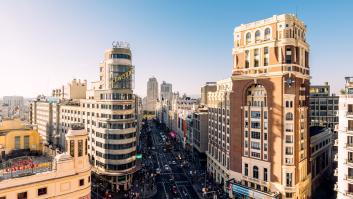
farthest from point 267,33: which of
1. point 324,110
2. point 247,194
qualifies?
point 324,110

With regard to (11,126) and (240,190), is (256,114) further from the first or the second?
(11,126)

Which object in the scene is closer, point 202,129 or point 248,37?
point 248,37

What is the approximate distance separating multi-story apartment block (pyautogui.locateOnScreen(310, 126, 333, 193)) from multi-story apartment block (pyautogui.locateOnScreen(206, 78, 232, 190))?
27.7 metres

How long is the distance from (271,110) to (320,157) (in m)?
36.4

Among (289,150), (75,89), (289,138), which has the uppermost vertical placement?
(75,89)

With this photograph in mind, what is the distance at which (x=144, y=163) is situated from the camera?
121 m

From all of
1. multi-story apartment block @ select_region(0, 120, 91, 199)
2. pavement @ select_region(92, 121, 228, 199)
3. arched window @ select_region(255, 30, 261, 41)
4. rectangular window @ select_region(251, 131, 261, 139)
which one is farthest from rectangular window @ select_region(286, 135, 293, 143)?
multi-story apartment block @ select_region(0, 120, 91, 199)

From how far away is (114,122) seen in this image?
272 ft

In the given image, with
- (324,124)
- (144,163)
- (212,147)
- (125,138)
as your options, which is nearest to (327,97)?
(324,124)

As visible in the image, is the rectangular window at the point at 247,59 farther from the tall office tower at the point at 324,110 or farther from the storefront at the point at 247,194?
the tall office tower at the point at 324,110

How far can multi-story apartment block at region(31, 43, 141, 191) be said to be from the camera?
8275 cm

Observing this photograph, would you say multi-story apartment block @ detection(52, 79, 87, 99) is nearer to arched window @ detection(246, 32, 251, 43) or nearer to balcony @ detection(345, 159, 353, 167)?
arched window @ detection(246, 32, 251, 43)

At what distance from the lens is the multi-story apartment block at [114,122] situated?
271ft

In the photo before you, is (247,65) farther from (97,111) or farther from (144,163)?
(144,163)
